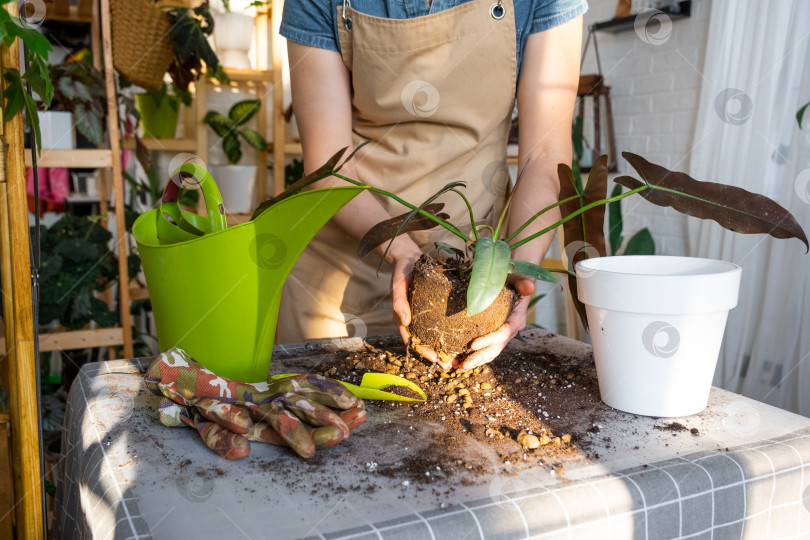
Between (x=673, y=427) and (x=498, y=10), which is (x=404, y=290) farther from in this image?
(x=498, y=10)

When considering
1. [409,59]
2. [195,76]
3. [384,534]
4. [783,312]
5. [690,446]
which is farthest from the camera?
[195,76]

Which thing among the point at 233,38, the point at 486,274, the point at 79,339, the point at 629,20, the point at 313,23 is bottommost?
the point at 79,339

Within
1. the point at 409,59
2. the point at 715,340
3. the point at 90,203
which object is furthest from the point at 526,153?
the point at 90,203

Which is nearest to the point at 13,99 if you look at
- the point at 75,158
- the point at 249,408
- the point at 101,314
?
the point at 249,408

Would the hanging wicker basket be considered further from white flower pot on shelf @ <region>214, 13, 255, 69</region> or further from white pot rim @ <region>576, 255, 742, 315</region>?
white pot rim @ <region>576, 255, 742, 315</region>

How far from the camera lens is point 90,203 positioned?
308cm

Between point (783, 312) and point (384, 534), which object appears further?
point (783, 312)

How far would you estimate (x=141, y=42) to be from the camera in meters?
2.21

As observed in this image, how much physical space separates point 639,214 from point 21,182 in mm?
2612

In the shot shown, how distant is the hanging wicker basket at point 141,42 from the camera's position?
2.13m

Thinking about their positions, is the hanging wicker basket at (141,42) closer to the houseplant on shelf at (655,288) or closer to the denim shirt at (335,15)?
the denim shirt at (335,15)

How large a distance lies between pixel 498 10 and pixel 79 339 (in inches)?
61.4

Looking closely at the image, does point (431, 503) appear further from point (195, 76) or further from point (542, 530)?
point (195, 76)

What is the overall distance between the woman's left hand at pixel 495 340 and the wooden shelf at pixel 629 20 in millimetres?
2245
